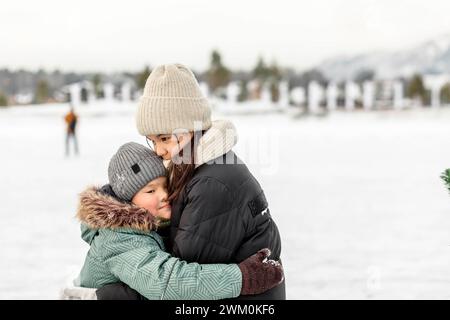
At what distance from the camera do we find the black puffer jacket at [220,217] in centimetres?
204

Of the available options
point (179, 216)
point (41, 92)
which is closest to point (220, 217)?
point (179, 216)

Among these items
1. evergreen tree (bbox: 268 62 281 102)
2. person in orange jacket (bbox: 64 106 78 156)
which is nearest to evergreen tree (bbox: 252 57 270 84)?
evergreen tree (bbox: 268 62 281 102)

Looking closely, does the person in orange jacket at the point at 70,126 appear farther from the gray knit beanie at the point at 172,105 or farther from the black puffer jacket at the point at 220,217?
the black puffer jacket at the point at 220,217

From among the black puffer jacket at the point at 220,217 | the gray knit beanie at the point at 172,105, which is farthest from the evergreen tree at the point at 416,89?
the black puffer jacket at the point at 220,217

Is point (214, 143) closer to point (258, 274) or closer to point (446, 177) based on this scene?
point (258, 274)

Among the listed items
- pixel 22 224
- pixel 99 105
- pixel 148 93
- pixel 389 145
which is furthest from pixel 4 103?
pixel 148 93

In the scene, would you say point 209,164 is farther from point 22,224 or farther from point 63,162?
point 63,162

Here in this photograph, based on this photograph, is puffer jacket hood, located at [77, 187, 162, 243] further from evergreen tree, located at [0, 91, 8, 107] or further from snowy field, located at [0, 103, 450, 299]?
evergreen tree, located at [0, 91, 8, 107]

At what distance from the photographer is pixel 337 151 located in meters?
20.3

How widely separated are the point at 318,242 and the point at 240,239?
15.2ft

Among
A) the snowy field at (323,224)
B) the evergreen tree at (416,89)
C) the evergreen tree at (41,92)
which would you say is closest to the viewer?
the snowy field at (323,224)

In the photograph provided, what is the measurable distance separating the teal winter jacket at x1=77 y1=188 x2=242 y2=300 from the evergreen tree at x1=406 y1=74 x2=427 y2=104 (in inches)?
3002

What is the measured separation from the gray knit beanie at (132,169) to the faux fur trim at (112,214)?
5cm

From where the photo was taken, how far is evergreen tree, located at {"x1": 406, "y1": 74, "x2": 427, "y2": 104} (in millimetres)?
75562
